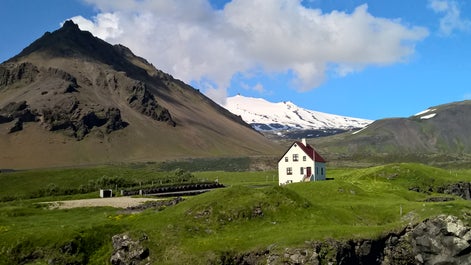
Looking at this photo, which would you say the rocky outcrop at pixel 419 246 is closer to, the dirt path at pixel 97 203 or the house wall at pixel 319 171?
the dirt path at pixel 97 203

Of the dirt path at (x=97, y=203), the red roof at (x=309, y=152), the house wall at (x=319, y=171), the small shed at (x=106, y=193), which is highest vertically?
the red roof at (x=309, y=152)

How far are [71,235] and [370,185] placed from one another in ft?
208

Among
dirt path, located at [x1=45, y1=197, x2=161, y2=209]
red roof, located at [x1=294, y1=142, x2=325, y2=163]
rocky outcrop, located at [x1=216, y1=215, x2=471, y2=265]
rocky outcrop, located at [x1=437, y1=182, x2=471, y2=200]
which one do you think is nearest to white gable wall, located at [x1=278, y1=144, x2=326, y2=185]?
red roof, located at [x1=294, y1=142, x2=325, y2=163]

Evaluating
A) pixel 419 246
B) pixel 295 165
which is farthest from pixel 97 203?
pixel 419 246

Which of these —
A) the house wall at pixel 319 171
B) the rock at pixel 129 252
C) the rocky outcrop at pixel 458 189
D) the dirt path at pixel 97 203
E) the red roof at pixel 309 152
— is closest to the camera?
the rock at pixel 129 252

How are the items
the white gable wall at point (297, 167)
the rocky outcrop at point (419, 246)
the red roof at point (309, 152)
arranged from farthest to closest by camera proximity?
1. the red roof at point (309, 152)
2. the white gable wall at point (297, 167)
3. the rocky outcrop at point (419, 246)

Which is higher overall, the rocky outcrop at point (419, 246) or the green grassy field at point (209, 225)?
the green grassy field at point (209, 225)

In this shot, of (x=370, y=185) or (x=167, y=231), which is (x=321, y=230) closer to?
(x=167, y=231)

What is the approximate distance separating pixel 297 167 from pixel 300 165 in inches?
38.1

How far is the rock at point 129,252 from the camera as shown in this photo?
48.1 m

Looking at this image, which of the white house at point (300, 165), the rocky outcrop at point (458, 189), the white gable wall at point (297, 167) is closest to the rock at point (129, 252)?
the white house at point (300, 165)

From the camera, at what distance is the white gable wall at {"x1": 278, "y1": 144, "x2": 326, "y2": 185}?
114 meters

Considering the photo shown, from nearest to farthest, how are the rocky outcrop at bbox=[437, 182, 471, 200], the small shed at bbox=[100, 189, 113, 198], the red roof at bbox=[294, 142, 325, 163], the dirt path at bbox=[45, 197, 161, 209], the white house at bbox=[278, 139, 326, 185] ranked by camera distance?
1. the dirt path at bbox=[45, 197, 161, 209]
2. the small shed at bbox=[100, 189, 113, 198]
3. the rocky outcrop at bbox=[437, 182, 471, 200]
4. the white house at bbox=[278, 139, 326, 185]
5. the red roof at bbox=[294, 142, 325, 163]

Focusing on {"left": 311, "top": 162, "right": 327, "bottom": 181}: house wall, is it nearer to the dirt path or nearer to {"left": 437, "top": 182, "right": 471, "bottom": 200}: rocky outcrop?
{"left": 437, "top": 182, "right": 471, "bottom": 200}: rocky outcrop
